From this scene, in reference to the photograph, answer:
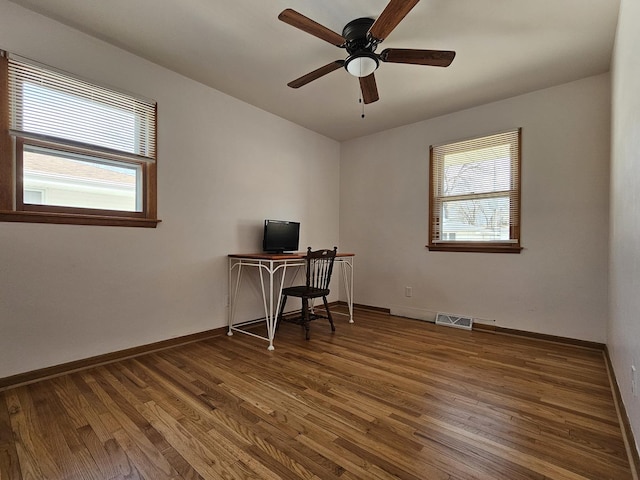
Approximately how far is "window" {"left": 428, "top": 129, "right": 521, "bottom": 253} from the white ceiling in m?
0.55

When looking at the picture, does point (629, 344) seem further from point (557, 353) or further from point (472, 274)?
point (472, 274)

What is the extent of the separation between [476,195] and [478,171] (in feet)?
0.89

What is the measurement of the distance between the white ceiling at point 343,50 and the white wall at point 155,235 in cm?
20

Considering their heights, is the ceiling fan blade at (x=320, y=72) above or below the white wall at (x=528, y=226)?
above

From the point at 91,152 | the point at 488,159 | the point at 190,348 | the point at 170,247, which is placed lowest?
the point at 190,348

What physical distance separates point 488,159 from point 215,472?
3.61m

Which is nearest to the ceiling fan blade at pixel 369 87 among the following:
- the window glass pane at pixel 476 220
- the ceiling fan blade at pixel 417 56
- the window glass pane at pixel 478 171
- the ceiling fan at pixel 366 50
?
the ceiling fan at pixel 366 50

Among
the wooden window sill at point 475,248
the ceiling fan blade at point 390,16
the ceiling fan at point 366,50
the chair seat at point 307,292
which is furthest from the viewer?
the wooden window sill at point 475,248

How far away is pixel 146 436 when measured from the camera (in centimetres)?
151

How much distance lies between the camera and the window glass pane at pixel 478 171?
3.29m

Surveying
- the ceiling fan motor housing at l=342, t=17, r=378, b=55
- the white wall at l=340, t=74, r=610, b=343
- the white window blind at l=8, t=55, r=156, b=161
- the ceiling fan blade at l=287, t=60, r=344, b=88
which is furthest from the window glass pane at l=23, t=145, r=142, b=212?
the white wall at l=340, t=74, r=610, b=343

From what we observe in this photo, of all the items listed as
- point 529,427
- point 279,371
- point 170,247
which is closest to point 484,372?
point 529,427

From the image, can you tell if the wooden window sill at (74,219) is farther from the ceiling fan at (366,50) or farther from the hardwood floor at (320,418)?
the ceiling fan at (366,50)

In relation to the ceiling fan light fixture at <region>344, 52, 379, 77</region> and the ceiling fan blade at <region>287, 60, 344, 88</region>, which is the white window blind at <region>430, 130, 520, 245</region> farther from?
the ceiling fan blade at <region>287, 60, 344, 88</region>
